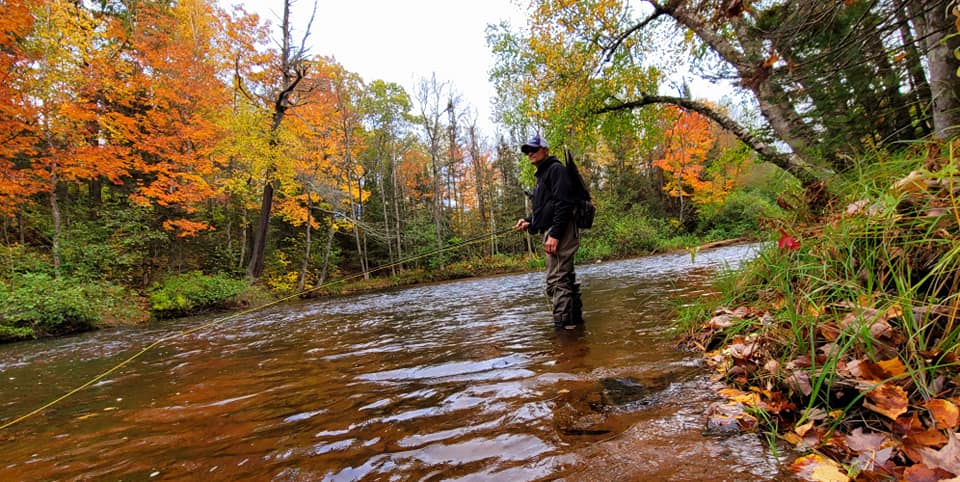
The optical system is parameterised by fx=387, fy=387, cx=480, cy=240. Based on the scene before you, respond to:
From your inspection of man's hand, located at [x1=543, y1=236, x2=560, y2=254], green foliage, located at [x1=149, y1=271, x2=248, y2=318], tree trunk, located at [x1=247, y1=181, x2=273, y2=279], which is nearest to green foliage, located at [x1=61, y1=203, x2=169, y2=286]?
green foliage, located at [x1=149, y1=271, x2=248, y2=318]

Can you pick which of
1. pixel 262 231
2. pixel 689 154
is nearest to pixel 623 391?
pixel 262 231

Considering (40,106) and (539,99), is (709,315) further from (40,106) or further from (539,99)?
(40,106)

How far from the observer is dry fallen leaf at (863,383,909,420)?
1274 millimetres

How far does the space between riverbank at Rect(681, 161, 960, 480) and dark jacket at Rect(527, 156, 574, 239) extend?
6.37 ft

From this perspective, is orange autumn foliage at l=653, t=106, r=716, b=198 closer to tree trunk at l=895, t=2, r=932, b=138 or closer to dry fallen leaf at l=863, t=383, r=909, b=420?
tree trunk at l=895, t=2, r=932, b=138

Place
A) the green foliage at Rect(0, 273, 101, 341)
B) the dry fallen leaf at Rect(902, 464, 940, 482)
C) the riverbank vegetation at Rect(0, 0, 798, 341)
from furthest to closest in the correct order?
the riverbank vegetation at Rect(0, 0, 798, 341), the green foliage at Rect(0, 273, 101, 341), the dry fallen leaf at Rect(902, 464, 940, 482)

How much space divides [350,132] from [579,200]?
759 inches

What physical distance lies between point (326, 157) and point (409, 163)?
10.8m

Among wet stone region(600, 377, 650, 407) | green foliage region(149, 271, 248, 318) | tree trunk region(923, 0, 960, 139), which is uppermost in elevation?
tree trunk region(923, 0, 960, 139)

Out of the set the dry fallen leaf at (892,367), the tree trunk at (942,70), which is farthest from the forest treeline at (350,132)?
the dry fallen leaf at (892,367)

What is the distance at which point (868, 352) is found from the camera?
157 cm

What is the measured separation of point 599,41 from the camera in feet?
26.3

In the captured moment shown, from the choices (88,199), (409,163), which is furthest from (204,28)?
(409,163)

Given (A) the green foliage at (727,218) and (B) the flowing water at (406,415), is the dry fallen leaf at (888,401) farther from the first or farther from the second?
(A) the green foliage at (727,218)
